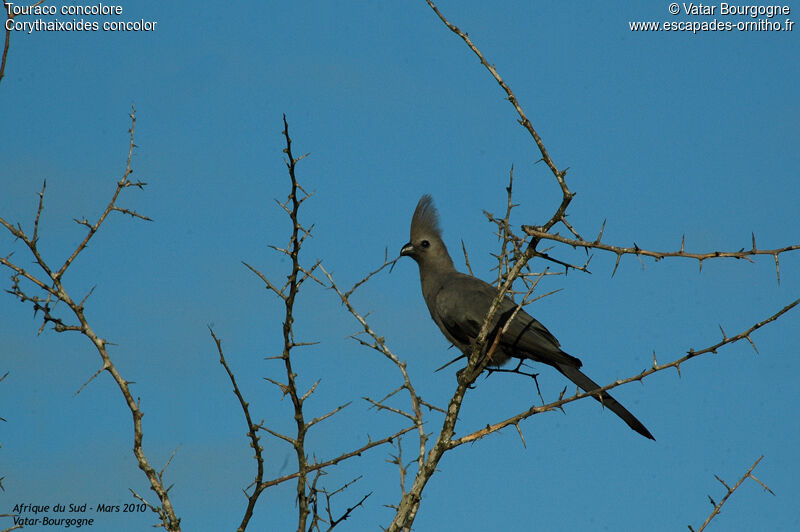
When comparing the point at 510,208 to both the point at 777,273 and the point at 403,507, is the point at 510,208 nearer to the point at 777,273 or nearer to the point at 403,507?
the point at 777,273

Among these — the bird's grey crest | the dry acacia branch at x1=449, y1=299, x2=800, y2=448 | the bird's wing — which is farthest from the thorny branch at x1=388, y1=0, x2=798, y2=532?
the bird's grey crest

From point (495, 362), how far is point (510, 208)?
306cm

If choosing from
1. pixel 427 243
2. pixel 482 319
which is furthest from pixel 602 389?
pixel 427 243

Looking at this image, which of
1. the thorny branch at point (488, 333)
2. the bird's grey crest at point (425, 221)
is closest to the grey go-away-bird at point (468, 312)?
the bird's grey crest at point (425, 221)

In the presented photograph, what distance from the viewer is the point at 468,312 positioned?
24.6 ft

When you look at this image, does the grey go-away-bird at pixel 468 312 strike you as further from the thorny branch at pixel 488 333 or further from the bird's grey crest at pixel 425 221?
the thorny branch at pixel 488 333

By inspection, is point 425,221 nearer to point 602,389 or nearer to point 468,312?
point 468,312

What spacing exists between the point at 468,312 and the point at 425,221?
157cm

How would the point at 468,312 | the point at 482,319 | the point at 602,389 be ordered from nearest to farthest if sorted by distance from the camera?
the point at 602,389
the point at 482,319
the point at 468,312

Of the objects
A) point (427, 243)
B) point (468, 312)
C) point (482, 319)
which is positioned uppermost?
point (427, 243)

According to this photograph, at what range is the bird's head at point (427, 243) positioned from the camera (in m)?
8.67

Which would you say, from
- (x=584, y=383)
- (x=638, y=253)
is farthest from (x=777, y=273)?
(x=584, y=383)

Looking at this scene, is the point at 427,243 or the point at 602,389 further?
the point at 427,243

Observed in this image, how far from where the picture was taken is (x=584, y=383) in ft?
21.5
